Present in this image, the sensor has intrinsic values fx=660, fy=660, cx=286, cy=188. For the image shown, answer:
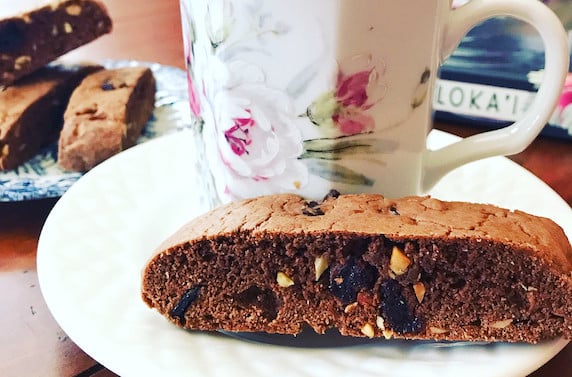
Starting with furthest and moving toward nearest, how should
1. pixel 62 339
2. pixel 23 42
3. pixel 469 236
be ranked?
1. pixel 23 42
2. pixel 62 339
3. pixel 469 236

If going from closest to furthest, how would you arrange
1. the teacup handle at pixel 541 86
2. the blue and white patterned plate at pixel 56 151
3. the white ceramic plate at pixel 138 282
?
1. the white ceramic plate at pixel 138 282
2. the teacup handle at pixel 541 86
3. the blue and white patterned plate at pixel 56 151

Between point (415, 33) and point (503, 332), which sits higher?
point (415, 33)

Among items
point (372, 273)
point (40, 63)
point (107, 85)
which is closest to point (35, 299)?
point (372, 273)

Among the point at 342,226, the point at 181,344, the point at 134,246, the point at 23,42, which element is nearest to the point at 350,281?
the point at 342,226

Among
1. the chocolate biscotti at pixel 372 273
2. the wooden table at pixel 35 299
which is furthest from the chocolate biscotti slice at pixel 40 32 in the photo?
the chocolate biscotti at pixel 372 273

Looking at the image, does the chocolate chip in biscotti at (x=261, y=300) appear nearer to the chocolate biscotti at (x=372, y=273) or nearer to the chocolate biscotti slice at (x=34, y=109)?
the chocolate biscotti at (x=372, y=273)

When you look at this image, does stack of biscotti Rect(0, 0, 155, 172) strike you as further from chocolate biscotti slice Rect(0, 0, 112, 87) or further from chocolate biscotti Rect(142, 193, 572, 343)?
chocolate biscotti Rect(142, 193, 572, 343)

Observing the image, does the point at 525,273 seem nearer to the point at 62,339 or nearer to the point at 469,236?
the point at 469,236

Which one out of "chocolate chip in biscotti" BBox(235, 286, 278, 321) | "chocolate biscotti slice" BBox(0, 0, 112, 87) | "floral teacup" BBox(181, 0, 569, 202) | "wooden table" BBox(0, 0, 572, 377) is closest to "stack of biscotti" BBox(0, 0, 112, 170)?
"chocolate biscotti slice" BBox(0, 0, 112, 87)

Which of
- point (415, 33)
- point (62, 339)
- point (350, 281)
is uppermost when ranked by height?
point (415, 33)
